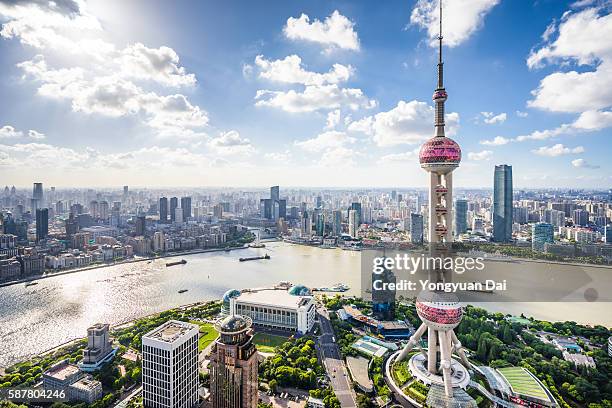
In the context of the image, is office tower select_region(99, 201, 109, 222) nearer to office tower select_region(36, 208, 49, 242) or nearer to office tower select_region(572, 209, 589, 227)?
office tower select_region(36, 208, 49, 242)

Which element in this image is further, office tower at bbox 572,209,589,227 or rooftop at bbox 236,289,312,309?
office tower at bbox 572,209,589,227

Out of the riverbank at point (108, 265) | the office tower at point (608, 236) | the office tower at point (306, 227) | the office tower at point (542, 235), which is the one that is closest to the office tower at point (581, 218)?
the office tower at point (608, 236)

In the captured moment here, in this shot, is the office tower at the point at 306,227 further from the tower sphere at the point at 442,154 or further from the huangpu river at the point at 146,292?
the tower sphere at the point at 442,154

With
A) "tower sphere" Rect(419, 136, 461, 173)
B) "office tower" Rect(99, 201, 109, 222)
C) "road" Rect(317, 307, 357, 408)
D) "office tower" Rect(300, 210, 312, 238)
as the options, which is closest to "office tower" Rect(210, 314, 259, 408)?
"road" Rect(317, 307, 357, 408)

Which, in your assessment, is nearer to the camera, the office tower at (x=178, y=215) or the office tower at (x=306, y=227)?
the office tower at (x=306, y=227)

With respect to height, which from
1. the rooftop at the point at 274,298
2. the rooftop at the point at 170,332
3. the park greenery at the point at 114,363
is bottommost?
the park greenery at the point at 114,363

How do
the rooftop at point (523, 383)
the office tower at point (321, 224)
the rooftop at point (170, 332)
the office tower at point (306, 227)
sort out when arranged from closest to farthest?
the rooftop at point (170, 332) → the rooftop at point (523, 383) → the office tower at point (321, 224) → the office tower at point (306, 227)
